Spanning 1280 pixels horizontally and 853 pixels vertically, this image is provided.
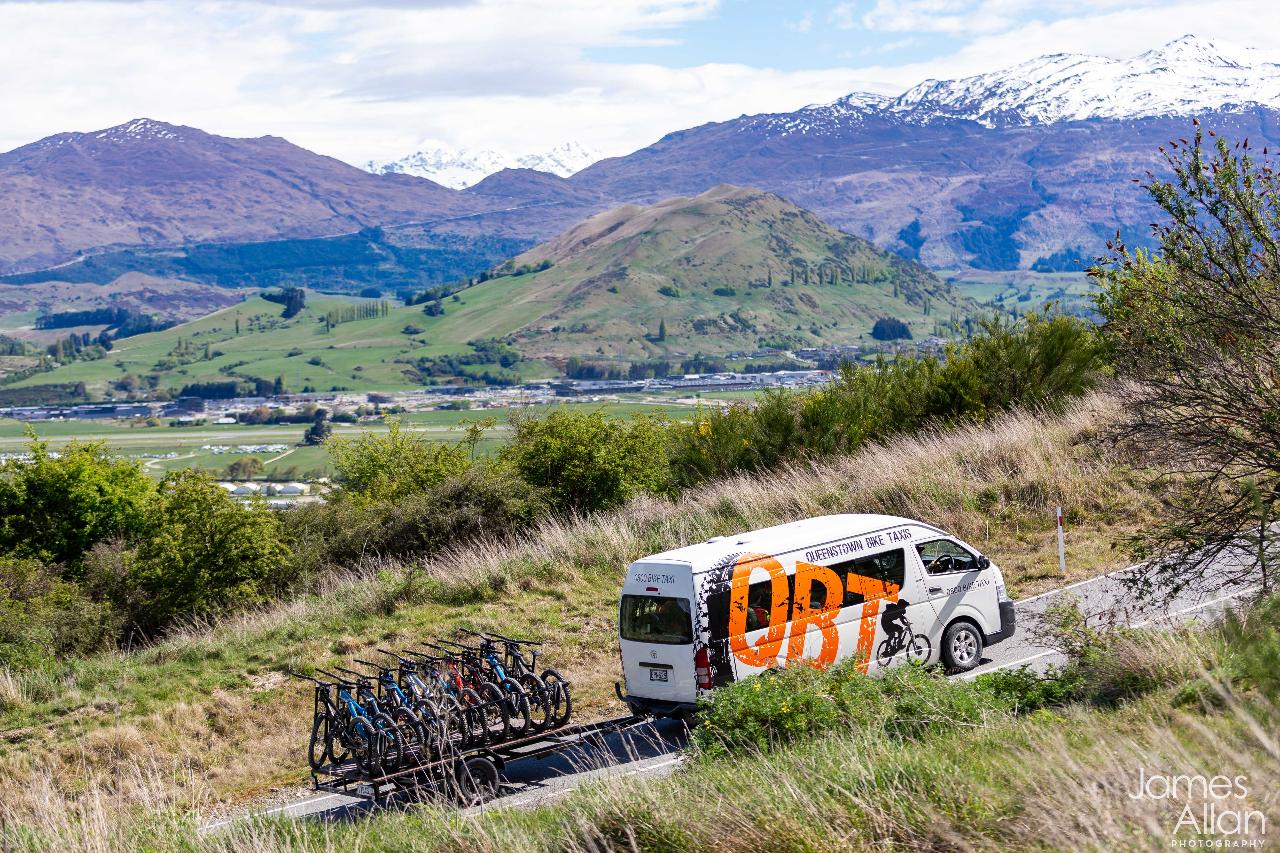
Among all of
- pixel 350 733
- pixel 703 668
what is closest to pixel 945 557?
pixel 703 668

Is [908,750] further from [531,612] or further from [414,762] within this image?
[531,612]

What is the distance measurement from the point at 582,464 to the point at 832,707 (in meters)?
19.8

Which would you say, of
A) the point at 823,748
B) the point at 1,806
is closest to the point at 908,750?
the point at 823,748

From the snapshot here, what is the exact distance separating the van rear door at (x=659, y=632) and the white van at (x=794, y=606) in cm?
1

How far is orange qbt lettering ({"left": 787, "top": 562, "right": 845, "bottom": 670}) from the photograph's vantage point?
13984 mm

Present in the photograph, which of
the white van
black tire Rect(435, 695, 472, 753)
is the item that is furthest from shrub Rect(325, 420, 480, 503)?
black tire Rect(435, 695, 472, 753)

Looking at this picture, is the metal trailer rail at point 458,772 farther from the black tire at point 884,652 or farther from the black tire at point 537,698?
the black tire at point 884,652

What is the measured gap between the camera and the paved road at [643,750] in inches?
489

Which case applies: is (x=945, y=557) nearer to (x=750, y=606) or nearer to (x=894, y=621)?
(x=894, y=621)

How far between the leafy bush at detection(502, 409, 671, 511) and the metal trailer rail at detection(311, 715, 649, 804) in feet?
51.1

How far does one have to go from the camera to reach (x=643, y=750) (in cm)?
1392

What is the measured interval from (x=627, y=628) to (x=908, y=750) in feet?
21.3

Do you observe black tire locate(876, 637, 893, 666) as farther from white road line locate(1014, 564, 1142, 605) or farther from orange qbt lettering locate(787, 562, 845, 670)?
white road line locate(1014, 564, 1142, 605)

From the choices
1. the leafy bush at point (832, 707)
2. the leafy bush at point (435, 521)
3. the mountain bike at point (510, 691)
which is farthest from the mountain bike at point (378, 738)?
the leafy bush at point (435, 521)
